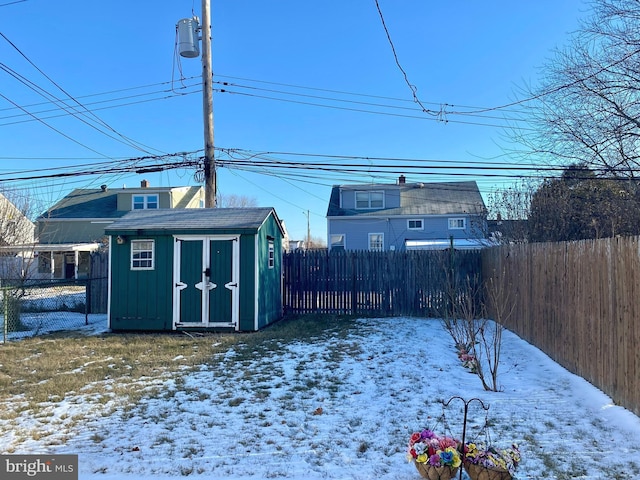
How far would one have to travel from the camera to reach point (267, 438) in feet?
12.5

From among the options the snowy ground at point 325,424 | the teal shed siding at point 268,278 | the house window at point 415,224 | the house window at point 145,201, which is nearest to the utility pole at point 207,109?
the teal shed siding at point 268,278

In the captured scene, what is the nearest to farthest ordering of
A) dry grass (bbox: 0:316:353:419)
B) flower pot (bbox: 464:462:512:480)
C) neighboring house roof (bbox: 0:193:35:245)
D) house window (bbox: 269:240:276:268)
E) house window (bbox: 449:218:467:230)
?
1. flower pot (bbox: 464:462:512:480)
2. dry grass (bbox: 0:316:353:419)
3. house window (bbox: 269:240:276:268)
4. neighboring house roof (bbox: 0:193:35:245)
5. house window (bbox: 449:218:467:230)

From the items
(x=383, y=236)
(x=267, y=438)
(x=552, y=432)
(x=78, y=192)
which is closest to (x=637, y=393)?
(x=552, y=432)

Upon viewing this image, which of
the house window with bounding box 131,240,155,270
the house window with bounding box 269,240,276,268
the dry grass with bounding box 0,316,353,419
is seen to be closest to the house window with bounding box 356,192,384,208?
the house window with bounding box 269,240,276,268

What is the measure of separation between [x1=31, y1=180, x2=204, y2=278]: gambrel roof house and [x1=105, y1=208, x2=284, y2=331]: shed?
58.2 ft

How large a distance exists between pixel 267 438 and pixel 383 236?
2218 centimetres

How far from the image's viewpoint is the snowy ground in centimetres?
330

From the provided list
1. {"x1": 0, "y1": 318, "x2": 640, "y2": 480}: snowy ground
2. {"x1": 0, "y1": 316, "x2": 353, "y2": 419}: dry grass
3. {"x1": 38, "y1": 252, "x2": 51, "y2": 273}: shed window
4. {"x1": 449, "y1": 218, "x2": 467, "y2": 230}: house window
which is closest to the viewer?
{"x1": 0, "y1": 318, "x2": 640, "y2": 480}: snowy ground

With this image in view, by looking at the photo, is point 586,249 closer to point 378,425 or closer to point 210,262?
point 378,425

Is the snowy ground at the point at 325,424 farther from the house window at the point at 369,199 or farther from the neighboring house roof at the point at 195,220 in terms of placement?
the house window at the point at 369,199

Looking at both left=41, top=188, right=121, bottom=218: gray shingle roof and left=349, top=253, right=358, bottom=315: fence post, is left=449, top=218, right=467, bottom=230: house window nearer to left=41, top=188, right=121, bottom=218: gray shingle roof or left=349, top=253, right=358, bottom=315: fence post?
left=349, top=253, right=358, bottom=315: fence post

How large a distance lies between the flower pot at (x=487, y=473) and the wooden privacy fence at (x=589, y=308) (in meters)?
1.98

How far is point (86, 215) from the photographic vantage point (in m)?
28.2

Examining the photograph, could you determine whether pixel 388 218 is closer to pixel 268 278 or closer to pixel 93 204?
pixel 268 278
